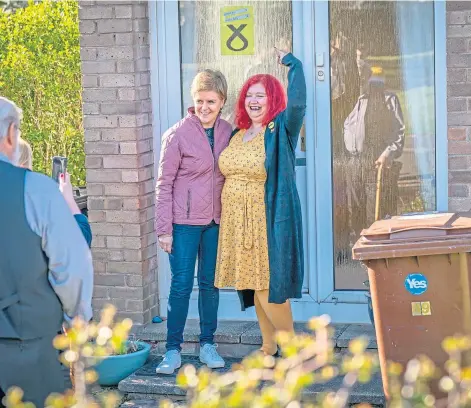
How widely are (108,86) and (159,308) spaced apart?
4.89ft

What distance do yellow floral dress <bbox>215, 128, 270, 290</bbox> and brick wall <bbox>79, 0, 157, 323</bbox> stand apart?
36.9 inches

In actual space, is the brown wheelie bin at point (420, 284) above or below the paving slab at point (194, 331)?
above

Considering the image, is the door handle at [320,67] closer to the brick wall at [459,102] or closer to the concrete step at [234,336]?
Answer: the brick wall at [459,102]

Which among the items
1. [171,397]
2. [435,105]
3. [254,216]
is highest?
[435,105]

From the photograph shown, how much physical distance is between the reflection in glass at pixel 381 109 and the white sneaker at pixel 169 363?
1311 mm

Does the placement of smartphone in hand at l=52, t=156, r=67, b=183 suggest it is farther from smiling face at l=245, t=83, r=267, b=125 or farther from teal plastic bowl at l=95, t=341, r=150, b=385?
teal plastic bowl at l=95, t=341, r=150, b=385

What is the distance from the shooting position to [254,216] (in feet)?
19.3

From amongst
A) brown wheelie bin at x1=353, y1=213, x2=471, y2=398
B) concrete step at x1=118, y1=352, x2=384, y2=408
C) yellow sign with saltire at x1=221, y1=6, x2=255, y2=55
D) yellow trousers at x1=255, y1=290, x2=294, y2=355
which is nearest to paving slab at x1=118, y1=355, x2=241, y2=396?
concrete step at x1=118, y1=352, x2=384, y2=408

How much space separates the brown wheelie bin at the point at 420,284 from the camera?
16.8 ft

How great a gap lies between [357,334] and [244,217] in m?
1.13

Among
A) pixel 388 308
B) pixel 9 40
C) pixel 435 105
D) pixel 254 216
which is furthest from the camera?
pixel 9 40

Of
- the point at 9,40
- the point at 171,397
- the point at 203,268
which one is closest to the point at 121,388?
the point at 171,397

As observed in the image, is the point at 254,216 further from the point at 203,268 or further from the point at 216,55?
the point at 216,55

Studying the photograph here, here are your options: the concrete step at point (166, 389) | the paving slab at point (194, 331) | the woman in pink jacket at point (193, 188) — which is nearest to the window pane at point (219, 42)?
the woman in pink jacket at point (193, 188)
